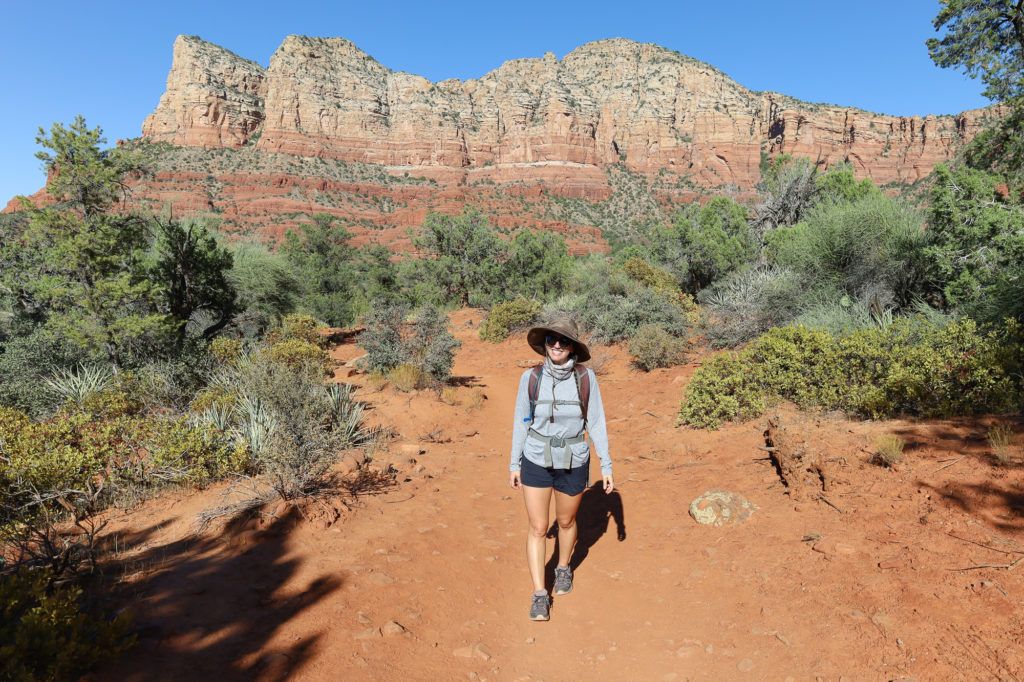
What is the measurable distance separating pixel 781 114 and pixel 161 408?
122m

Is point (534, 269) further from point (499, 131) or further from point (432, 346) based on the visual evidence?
point (499, 131)

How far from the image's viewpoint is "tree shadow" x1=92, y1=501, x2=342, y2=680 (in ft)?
8.52

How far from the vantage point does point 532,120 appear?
10150 centimetres

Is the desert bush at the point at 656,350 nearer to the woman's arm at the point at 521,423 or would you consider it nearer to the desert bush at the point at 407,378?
the desert bush at the point at 407,378

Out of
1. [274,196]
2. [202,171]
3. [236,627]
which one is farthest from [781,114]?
[236,627]

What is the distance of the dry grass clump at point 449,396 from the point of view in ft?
31.8

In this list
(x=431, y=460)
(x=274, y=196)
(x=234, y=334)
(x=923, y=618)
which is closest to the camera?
(x=923, y=618)

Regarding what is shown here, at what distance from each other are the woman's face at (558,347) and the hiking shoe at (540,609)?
5.67ft

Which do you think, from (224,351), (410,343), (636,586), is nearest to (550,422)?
(636,586)

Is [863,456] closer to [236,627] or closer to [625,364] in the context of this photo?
[236,627]

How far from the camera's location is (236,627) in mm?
3004

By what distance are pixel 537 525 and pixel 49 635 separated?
266cm

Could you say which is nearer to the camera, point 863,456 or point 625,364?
point 863,456

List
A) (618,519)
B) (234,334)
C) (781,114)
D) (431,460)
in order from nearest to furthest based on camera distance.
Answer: (618,519) < (431,460) < (234,334) < (781,114)
